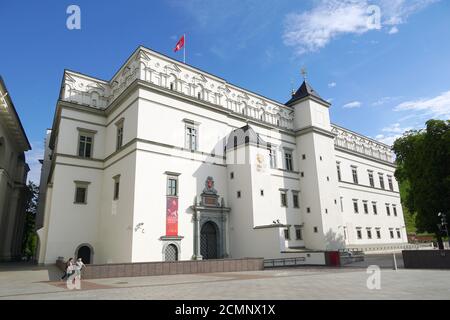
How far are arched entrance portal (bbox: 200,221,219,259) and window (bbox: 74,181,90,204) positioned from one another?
409 inches

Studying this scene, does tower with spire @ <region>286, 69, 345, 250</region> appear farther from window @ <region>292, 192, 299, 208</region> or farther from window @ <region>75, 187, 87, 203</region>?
window @ <region>75, 187, 87, 203</region>

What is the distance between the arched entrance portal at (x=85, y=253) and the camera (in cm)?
2681

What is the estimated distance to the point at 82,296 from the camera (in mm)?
10406

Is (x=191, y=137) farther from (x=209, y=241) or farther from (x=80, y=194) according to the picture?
(x=80, y=194)

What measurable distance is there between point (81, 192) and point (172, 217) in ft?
28.8

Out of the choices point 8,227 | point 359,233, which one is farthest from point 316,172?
point 8,227

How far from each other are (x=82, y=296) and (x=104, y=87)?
24792 mm

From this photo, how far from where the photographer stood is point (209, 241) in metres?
28.1

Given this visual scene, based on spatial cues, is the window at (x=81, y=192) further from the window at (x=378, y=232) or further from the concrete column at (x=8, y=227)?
the window at (x=378, y=232)

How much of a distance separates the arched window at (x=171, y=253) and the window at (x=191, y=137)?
8238 millimetres

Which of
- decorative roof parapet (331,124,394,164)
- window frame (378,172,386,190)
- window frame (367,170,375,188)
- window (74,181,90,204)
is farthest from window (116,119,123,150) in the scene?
window frame (378,172,386,190)

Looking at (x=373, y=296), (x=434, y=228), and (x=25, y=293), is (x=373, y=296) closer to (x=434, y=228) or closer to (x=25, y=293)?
(x=25, y=293)

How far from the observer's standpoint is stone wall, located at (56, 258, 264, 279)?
54.8ft
